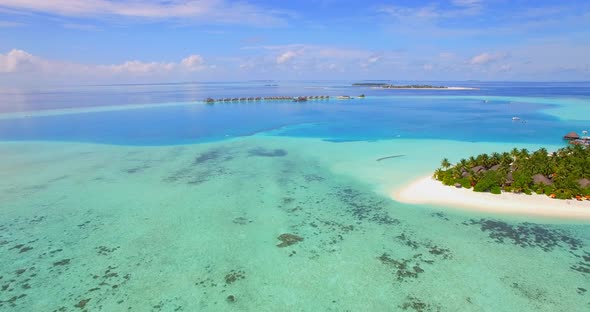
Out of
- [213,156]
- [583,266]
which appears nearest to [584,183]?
[583,266]

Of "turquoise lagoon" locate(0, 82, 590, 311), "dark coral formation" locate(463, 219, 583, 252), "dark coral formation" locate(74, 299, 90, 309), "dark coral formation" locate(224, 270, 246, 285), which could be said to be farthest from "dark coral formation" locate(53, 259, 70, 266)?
"dark coral formation" locate(463, 219, 583, 252)

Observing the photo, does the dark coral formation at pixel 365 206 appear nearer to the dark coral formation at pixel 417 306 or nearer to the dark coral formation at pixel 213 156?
the dark coral formation at pixel 417 306

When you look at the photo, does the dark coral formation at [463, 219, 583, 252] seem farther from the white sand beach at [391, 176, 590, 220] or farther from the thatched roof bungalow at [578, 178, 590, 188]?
the thatched roof bungalow at [578, 178, 590, 188]

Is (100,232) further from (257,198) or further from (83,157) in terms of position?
(83,157)

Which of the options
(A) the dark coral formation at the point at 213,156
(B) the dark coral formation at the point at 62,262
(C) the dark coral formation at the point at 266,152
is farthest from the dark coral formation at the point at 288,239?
(C) the dark coral formation at the point at 266,152

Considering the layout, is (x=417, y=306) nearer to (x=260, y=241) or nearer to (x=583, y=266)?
(x=260, y=241)

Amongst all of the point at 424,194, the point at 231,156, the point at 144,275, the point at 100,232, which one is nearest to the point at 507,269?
the point at 424,194
